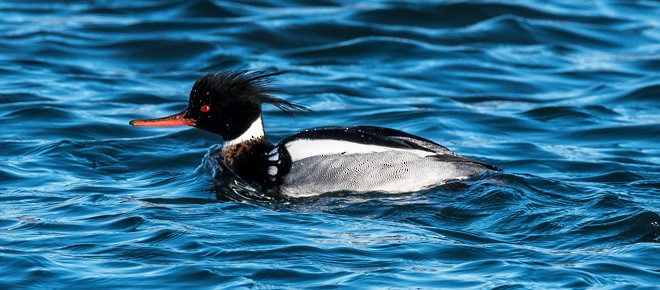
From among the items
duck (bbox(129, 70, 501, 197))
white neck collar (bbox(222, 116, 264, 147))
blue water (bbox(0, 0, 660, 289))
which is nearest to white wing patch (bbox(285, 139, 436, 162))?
duck (bbox(129, 70, 501, 197))

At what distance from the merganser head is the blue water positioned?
43 centimetres

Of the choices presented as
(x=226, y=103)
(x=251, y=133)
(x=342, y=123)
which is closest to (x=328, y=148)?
(x=251, y=133)

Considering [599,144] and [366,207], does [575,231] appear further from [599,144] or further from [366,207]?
[599,144]

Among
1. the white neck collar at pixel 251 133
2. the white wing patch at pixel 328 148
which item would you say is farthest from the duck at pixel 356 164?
the white neck collar at pixel 251 133

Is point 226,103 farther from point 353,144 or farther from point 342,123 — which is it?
point 342,123

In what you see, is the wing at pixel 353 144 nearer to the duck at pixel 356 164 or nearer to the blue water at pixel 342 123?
the duck at pixel 356 164

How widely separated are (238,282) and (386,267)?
2.87 ft

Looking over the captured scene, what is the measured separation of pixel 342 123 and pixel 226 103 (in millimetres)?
2526

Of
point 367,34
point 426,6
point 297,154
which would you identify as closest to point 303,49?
point 367,34

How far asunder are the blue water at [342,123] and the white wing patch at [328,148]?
344 mm

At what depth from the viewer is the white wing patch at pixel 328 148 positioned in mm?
9555

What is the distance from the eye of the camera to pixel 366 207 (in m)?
9.04

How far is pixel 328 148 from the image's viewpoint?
9.55 meters

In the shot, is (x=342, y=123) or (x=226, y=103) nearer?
(x=226, y=103)
